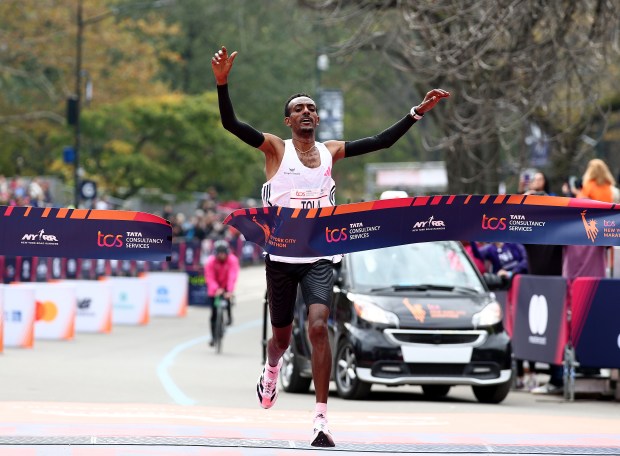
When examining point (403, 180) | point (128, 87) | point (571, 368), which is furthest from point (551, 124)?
point (403, 180)

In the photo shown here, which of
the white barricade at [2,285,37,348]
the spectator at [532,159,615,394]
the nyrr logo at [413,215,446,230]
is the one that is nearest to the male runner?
the nyrr logo at [413,215,446,230]

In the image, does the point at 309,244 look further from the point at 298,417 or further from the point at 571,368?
the point at 571,368

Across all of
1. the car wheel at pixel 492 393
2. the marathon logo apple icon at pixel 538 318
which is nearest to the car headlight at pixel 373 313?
the car wheel at pixel 492 393

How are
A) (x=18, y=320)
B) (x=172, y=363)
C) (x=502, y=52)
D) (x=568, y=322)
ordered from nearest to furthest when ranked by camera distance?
(x=568, y=322)
(x=172, y=363)
(x=502, y=52)
(x=18, y=320)

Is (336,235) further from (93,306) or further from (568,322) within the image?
(93,306)

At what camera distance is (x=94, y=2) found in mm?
61719

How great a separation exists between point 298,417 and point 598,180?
6390 millimetres

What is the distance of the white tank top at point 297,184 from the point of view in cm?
975

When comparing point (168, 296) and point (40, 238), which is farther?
point (168, 296)

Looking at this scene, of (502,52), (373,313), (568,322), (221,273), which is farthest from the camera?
(221,273)

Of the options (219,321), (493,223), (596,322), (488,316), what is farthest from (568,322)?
(219,321)

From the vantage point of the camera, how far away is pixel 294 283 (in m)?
9.91

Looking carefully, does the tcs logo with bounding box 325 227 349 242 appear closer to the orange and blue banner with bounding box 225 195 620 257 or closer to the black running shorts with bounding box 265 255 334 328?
the orange and blue banner with bounding box 225 195 620 257

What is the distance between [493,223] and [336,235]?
1.13 meters
